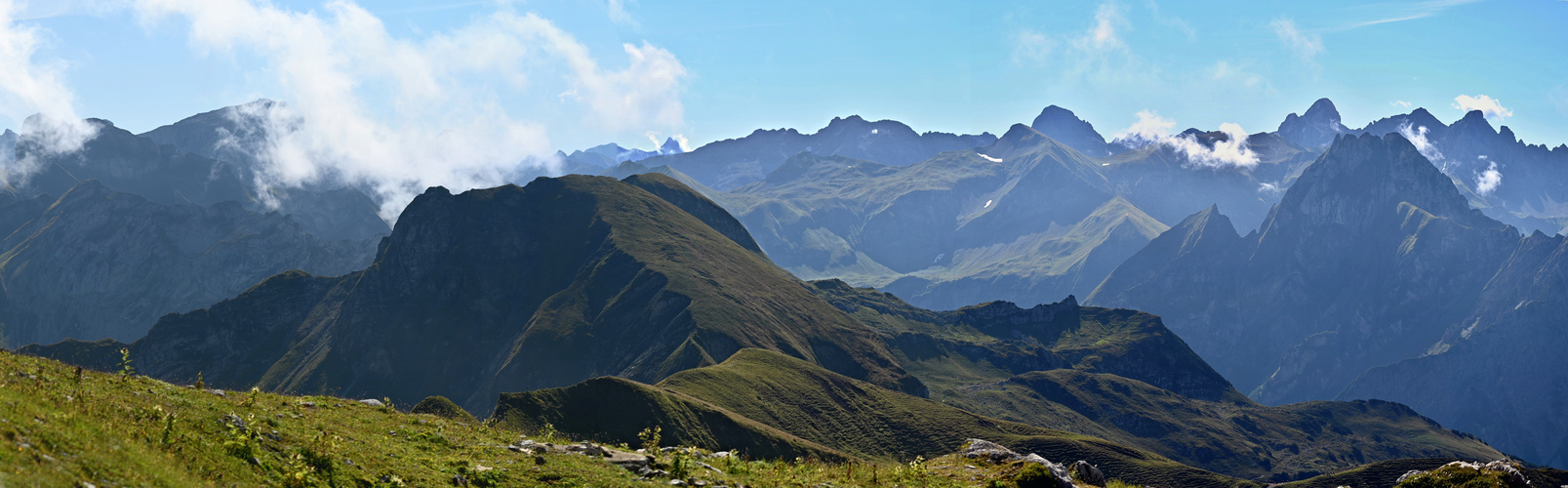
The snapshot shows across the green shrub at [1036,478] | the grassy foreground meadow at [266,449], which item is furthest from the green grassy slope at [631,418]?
the green shrub at [1036,478]

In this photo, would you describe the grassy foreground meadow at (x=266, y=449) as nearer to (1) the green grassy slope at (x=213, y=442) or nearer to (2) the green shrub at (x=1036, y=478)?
(1) the green grassy slope at (x=213, y=442)

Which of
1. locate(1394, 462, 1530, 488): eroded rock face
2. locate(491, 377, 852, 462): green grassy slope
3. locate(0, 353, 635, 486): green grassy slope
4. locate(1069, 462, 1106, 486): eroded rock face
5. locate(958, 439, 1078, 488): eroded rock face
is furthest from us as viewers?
locate(491, 377, 852, 462): green grassy slope

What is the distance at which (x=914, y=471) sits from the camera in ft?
117

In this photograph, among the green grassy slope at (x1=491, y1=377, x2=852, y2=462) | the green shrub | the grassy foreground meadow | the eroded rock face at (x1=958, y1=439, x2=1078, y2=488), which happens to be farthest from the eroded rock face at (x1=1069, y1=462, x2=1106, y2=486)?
the green grassy slope at (x1=491, y1=377, x2=852, y2=462)

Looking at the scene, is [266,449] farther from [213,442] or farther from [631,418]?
[631,418]

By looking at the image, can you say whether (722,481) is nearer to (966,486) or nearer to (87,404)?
(966,486)

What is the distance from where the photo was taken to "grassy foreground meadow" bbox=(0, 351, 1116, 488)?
20.9 meters

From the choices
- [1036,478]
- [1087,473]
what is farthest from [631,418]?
[1036,478]

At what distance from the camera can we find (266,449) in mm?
26625

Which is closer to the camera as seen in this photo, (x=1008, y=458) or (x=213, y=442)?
(x=213, y=442)

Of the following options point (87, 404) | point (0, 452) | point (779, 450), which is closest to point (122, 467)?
point (0, 452)

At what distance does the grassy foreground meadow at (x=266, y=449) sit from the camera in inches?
824

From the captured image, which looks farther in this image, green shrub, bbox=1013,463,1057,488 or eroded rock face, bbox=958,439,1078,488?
eroded rock face, bbox=958,439,1078,488

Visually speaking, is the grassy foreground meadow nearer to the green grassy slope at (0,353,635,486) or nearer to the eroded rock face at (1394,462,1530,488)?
the green grassy slope at (0,353,635,486)
